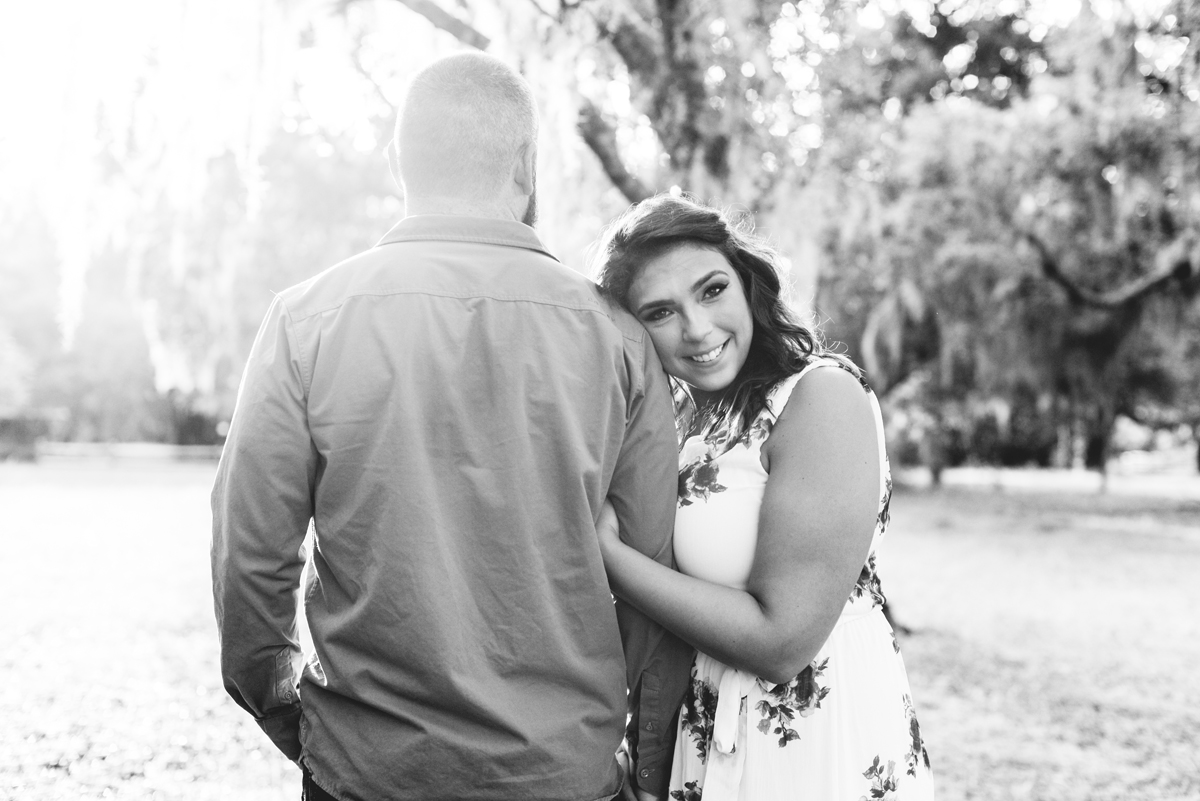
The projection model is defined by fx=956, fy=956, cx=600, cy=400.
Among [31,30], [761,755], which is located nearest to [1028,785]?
[761,755]

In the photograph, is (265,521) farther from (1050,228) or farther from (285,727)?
(1050,228)

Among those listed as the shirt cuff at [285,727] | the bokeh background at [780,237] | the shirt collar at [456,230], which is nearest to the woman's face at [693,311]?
the shirt collar at [456,230]

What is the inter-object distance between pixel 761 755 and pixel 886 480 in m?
0.59

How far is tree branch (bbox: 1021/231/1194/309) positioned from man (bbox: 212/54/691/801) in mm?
11182

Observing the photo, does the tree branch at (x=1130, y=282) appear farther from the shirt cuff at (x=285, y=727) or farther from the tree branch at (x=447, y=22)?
the shirt cuff at (x=285, y=727)

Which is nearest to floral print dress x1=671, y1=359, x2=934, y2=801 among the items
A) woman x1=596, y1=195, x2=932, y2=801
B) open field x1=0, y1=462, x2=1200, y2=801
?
woman x1=596, y1=195, x2=932, y2=801

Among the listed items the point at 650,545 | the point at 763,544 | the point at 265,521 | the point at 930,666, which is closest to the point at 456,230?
the point at 265,521

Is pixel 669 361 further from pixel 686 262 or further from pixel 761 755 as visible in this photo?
pixel 761 755

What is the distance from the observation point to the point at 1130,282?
13.3 meters

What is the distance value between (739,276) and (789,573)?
0.67 m

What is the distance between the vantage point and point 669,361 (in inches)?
78.7

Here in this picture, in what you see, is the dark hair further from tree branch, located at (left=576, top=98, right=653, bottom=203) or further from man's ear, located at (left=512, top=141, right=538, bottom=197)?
tree branch, located at (left=576, top=98, right=653, bottom=203)

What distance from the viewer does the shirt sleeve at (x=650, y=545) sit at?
1.75 meters

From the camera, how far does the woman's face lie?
6.39 feet
